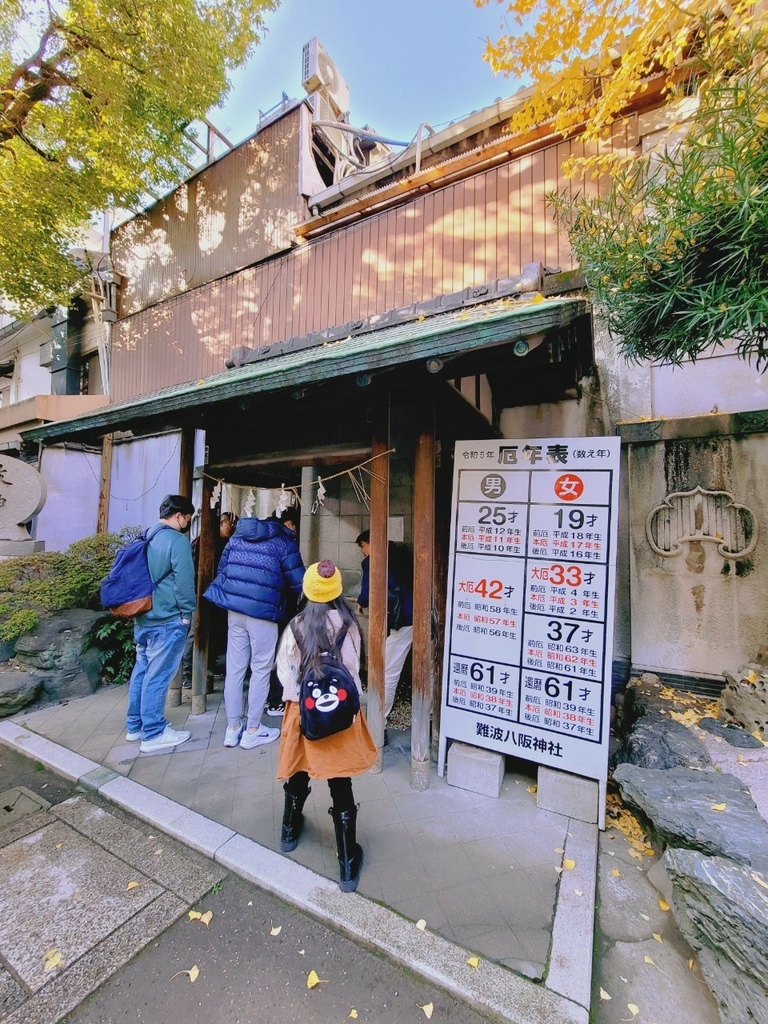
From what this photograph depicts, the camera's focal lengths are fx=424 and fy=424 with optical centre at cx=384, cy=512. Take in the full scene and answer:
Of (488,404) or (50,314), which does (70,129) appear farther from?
(488,404)

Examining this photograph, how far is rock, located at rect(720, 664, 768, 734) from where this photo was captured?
3.72 meters

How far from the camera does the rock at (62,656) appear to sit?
5852 millimetres

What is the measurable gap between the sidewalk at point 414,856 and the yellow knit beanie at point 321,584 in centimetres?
194

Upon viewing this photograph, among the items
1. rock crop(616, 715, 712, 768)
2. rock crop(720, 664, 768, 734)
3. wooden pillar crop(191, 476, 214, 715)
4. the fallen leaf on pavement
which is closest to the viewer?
the fallen leaf on pavement

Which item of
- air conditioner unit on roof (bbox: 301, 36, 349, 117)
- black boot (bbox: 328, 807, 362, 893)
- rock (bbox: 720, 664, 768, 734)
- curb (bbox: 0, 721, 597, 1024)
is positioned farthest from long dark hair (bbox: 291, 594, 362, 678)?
air conditioner unit on roof (bbox: 301, 36, 349, 117)

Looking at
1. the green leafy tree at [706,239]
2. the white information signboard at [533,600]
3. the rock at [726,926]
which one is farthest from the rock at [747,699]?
the green leafy tree at [706,239]

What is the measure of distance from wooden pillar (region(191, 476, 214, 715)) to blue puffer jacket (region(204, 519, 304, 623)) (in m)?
1.02

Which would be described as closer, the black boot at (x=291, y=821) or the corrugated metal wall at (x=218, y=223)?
the black boot at (x=291, y=821)

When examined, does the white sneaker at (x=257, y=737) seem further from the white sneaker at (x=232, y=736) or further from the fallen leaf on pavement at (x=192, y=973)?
the fallen leaf on pavement at (x=192, y=973)

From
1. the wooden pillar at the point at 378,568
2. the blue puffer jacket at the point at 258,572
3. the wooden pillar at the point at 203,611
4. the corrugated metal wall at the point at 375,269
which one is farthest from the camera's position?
the corrugated metal wall at the point at 375,269

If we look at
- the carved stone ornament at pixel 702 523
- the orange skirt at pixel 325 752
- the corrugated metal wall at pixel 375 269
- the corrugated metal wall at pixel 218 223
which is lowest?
the orange skirt at pixel 325 752

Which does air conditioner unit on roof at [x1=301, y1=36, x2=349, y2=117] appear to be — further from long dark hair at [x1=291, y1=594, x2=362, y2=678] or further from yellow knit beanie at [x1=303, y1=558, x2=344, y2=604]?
long dark hair at [x1=291, y1=594, x2=362, y2=678]

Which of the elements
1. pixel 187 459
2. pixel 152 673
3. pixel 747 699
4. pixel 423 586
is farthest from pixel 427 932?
pixel 187 459

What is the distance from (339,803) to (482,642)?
181 cm
